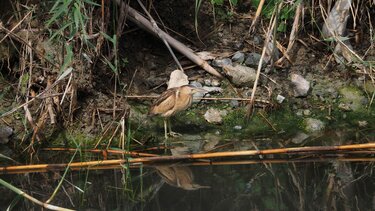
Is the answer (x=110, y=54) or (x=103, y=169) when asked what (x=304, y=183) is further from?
(x=110, y=54)

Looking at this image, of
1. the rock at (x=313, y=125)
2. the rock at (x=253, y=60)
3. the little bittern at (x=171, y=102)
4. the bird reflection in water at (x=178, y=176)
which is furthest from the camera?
the rock at (x=253, y=60)

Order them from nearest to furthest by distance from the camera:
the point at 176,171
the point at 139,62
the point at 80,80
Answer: the point at 176,171 → the point at 80,80 → the point at 139,62

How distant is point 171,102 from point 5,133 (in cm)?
145

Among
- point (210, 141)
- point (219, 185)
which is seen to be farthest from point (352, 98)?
point (219, 185)

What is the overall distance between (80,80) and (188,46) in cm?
127

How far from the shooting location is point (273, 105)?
246 inches

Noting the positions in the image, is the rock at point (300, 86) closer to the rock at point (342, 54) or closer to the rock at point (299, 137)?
the rock at point (342, 54)

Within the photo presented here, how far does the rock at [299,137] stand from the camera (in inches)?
227

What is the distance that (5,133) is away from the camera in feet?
19.0

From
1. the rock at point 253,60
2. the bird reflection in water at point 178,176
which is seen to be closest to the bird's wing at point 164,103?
the bird reflection in water at point 178,176

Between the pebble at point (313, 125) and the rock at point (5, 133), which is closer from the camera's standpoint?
the rock at point (5, 133)

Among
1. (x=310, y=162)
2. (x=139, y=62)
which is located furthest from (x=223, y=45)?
(x=310, y=162)

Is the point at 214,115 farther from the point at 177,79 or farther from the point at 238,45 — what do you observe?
the point at 238,45

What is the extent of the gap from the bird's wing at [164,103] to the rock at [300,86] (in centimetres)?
129
